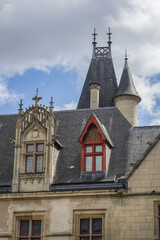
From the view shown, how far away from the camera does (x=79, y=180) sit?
925 inches

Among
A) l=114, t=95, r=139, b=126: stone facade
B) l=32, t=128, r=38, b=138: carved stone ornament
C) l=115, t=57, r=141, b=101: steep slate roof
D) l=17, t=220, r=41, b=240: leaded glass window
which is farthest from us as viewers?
l=115, t=57, r=141, b=101: steep slate roof

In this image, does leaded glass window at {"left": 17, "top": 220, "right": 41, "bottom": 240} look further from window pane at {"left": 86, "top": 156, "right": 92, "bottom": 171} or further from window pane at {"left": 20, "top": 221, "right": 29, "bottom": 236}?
window pane at {"left": 86, "top": 156, "right": 92, "bottom": 171}

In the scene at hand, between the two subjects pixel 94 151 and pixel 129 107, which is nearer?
pixel 94 151

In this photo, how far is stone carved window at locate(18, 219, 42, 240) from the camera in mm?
22803

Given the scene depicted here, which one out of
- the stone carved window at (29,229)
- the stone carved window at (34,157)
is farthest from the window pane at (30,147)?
the stone carved window at (29,229)

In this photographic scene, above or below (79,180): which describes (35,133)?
above

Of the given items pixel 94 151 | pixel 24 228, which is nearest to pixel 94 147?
pixel 94 151

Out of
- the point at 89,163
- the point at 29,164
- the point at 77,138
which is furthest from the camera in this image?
the point at 77,138

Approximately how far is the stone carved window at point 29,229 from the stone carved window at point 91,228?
1.91 metres

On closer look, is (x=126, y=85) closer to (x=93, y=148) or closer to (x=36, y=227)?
(x=93, y=148)

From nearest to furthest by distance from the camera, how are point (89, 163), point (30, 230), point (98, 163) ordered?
1. point (30, 230)
2. point (98, 163)
3. point (89, 163)

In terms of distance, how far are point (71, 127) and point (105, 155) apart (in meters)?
3.72

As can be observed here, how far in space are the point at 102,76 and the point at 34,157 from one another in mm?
19806

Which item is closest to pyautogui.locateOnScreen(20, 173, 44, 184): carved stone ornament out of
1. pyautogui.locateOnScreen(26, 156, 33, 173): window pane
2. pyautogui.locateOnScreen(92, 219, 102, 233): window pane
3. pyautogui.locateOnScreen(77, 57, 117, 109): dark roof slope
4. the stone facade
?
pyautogui.locateOnScreen(26, 156, 33, 173): window pane
